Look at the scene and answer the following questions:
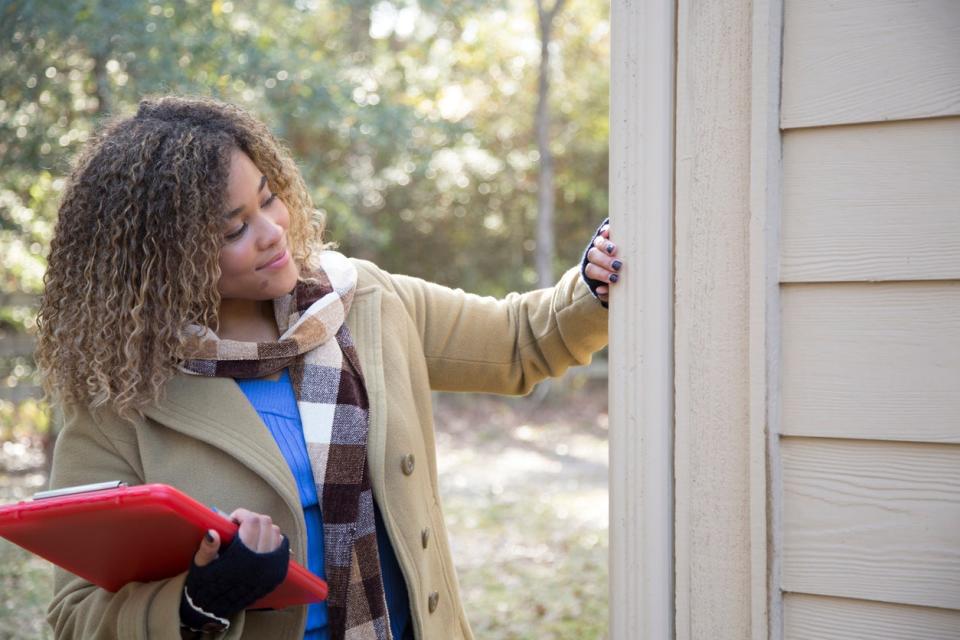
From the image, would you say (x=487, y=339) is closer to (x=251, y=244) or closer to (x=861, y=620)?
(x=251, y=244)

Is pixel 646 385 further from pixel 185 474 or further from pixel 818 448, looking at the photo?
pixel 185 474

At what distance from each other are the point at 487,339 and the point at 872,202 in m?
0.87

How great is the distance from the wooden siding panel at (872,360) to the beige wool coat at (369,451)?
1.57 ft

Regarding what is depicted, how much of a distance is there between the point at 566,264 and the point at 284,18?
5015 mm

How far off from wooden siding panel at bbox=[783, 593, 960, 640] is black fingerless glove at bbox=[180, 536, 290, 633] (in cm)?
75

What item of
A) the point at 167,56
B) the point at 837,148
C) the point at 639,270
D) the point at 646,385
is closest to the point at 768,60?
the point at 837,148

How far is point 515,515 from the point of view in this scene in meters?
6.08

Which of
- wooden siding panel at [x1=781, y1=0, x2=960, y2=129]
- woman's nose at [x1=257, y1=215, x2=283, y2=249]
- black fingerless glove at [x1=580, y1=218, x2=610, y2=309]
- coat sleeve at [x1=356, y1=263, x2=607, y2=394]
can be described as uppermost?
wooden siding panel at [x1=781, y1=0, x2=960, y2=129]

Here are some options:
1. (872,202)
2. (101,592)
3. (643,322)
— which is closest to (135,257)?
(101,592)

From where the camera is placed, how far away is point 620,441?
142 cm

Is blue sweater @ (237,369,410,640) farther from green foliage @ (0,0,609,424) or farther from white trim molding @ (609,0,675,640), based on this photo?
green foliage @ (0,0,609,424)

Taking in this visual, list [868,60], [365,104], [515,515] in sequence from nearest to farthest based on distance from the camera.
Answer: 1. [868,60]
2. [515,515]
3. [365,104]

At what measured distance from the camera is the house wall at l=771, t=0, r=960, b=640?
119cm

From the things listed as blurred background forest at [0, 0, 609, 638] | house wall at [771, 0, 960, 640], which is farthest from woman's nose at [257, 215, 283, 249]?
house wall at [771, 0, 960, 640]
